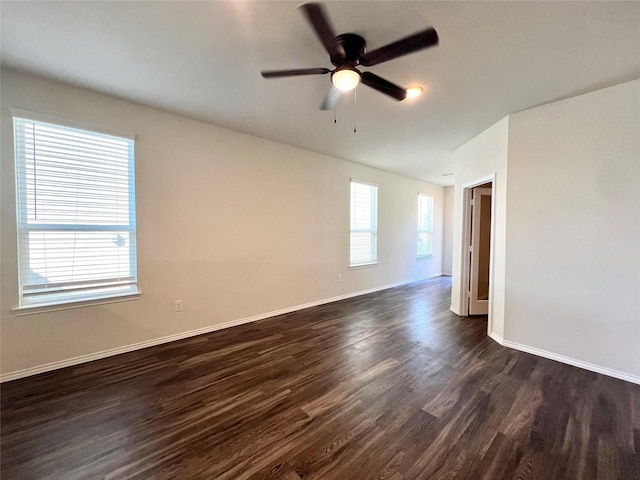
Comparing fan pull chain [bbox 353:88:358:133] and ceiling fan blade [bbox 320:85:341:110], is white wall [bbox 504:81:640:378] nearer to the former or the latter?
fan pull chain [bbox 353:88:358:133]

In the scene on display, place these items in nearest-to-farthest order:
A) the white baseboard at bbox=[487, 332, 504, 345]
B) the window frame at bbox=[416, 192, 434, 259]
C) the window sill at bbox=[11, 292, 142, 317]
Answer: the window sill at bbox=[11, 292, 142, 317] < the white baseboard at bbox=[487, 332, 504, 345] < the window frame at bbox=[416, 192, 434, 259]

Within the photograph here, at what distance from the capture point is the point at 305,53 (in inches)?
78.1

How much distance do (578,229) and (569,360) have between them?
132cm

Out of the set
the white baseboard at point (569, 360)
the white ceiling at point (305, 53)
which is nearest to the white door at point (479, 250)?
the white baseboard at point (569, 360)

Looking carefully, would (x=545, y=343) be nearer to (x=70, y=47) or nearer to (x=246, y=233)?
(x=246, y=233)

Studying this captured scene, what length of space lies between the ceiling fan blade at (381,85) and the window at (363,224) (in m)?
3.17

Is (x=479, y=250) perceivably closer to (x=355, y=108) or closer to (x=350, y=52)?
(x=355, y=108)

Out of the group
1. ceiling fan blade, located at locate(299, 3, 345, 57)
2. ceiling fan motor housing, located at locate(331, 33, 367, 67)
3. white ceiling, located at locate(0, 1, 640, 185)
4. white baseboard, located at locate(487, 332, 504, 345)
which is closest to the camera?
ceiling fan blade, located at locate(299, 3, 345, 57)

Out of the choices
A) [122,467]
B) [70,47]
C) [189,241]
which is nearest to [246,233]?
[189,241]

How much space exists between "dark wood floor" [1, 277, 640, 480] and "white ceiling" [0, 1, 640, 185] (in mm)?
2633

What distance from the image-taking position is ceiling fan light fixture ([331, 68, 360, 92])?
1.77 metres

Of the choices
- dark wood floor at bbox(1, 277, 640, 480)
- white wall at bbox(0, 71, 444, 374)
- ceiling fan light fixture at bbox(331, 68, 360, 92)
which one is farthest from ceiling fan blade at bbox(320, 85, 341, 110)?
dark wood floor at bbox(1, 277, 640, 480)

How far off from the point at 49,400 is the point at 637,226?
5.08m

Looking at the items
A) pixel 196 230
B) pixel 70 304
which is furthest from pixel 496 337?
pixel 70 304
